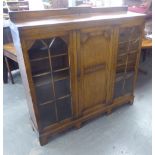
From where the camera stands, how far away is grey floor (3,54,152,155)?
1.55m

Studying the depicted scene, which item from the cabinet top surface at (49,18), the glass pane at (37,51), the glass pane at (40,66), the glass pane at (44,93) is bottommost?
the glass pane at (44,93)

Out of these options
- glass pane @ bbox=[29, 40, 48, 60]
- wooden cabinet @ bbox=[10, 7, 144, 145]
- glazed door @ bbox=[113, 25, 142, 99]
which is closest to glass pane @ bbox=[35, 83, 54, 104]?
wooden cabinet @ bbox=[10, 7, 144, 145]

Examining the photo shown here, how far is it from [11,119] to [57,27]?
132 cm

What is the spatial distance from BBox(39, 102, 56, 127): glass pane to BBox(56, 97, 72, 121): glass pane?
0.18ft

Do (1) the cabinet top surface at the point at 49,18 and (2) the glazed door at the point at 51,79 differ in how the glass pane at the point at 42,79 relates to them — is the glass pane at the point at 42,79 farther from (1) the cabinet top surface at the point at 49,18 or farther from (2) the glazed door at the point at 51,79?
(1) the cabinet top surface at the point at 49,18

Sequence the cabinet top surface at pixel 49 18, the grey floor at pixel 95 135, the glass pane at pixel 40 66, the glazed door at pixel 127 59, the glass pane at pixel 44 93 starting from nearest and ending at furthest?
the cabinet top surface at pixel 49 18, the glass pane at pixel 40 66, the glass pane at pixel 44 93, the grey floor at pixel 95 135, the glazed door at pixel 127 59

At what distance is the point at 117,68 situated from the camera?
1778 millimetres

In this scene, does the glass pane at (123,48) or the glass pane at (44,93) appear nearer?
the glass pane at (44,93)

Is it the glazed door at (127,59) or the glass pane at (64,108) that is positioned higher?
the glazed door at (127,59)

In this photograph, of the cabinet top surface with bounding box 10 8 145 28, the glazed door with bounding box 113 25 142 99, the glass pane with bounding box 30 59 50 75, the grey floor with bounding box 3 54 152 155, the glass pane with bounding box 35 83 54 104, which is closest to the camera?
the cabinet top surface with bounding box 10 8 145 28

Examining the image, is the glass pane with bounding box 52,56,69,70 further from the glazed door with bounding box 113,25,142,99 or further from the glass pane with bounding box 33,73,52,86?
the glazed door with bounding box 113,25,142,99

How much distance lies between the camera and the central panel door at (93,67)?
1.42 metres

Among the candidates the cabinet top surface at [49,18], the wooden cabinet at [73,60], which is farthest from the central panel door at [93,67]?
the cabinet top surface at [49,18]

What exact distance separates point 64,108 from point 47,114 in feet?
0.58
